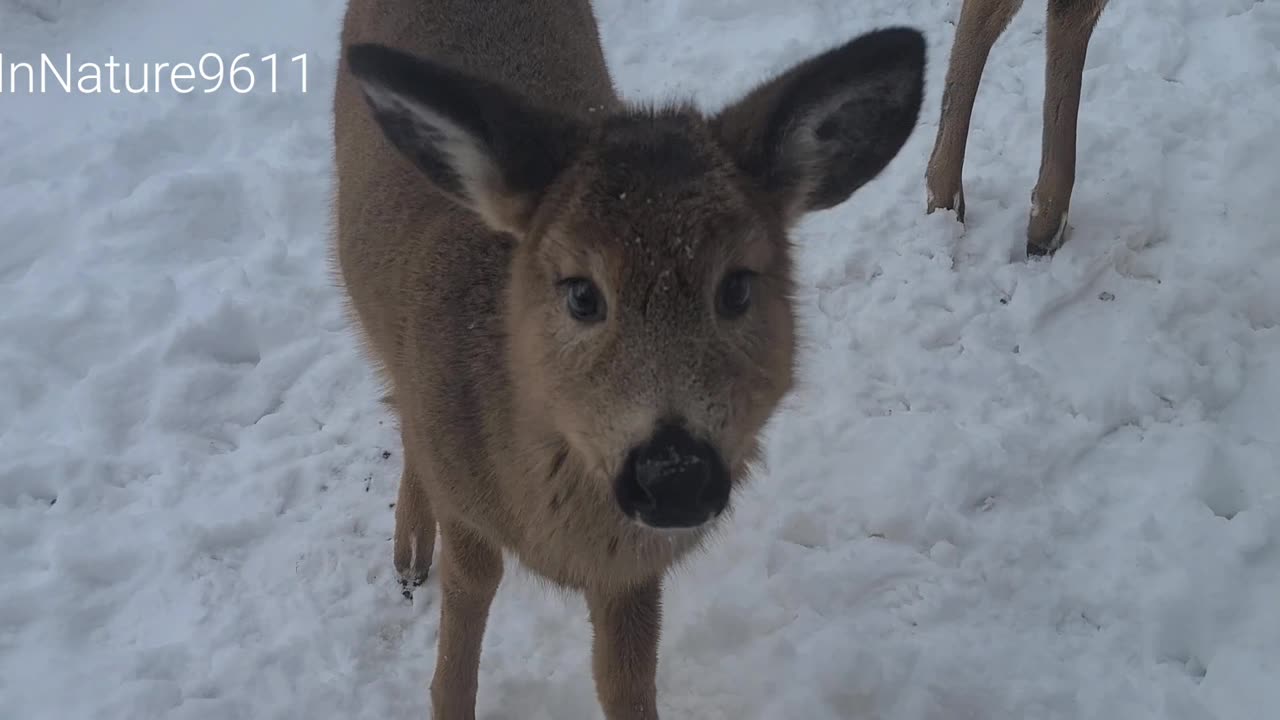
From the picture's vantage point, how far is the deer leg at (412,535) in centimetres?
429

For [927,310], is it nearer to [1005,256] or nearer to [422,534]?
[1005,256]

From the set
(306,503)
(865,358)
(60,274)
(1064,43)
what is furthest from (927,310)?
(60,274)

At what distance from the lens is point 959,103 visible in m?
5.54

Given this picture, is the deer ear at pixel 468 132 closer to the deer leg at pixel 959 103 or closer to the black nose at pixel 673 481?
the black nose at pixel 673 481

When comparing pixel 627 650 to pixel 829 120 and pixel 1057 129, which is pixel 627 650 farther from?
pixel 1057 129

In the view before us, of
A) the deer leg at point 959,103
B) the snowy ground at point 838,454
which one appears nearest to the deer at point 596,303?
the snowy ground at point 838,454

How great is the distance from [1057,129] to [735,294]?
3255 millimetres

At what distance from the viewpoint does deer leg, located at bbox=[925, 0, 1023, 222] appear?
5.46 m

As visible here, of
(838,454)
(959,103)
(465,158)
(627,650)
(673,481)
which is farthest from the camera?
(959,103)

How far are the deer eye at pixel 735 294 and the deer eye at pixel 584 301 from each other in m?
0.30

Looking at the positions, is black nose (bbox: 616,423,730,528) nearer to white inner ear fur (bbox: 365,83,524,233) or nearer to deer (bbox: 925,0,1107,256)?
white inner ear fur (bbox: 365,83,524,233)

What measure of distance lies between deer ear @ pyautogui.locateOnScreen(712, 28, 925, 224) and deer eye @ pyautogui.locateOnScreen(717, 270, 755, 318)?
0.33 meters

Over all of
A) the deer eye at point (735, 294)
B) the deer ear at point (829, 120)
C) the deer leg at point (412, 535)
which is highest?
the deer ear at point (829, 120)

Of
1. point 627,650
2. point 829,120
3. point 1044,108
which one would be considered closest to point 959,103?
point 1044,108
